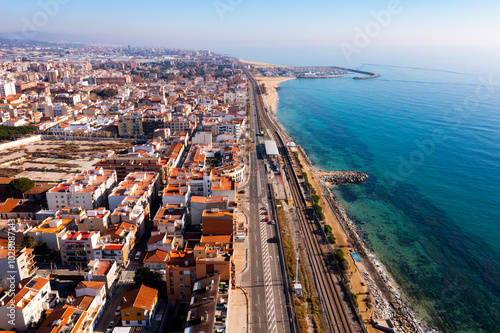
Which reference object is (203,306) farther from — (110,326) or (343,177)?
(343,177)

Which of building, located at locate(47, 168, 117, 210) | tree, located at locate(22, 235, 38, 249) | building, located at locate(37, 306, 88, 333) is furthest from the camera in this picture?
building, located at locate(47, 168, 117, 210)

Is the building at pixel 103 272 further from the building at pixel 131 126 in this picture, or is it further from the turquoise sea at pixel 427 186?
the building at pixel 131 126

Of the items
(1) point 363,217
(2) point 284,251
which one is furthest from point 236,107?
(2) point 284,251

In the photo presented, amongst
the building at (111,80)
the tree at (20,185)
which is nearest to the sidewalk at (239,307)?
the tree at (20,185)

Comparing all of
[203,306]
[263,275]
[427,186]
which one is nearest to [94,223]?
[203,306]

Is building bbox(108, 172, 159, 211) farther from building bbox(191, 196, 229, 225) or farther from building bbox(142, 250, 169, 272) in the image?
building bbox(142, 250, 169, 272)

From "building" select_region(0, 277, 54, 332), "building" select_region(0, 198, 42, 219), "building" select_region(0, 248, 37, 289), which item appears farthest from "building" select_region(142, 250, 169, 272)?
"building" select_region(0, 198, 42, 219)

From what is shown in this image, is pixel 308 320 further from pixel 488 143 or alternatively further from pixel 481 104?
pixel 481 104
